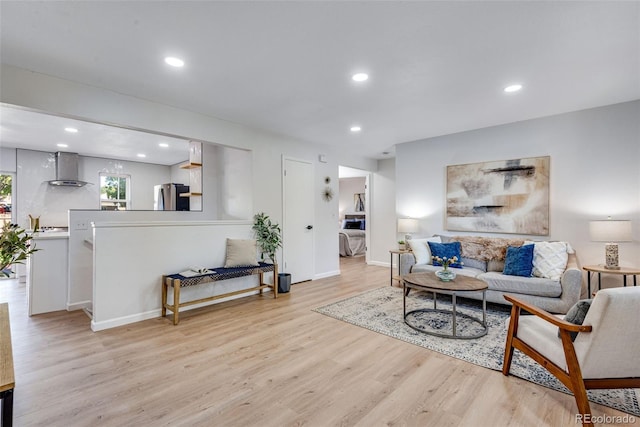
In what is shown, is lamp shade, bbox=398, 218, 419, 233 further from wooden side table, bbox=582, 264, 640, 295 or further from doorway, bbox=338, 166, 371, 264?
doorway, bbox=338, 166, 371, 264

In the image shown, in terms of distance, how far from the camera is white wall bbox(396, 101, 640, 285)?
3.51m

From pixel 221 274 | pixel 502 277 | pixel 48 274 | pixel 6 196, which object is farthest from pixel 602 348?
pixel 6 196

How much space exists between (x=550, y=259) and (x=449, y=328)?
1632 mm

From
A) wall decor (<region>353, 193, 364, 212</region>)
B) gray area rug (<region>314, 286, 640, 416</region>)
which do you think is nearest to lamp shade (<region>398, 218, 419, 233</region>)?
gray area rug (<region>314, 286, 640, 416</region>)

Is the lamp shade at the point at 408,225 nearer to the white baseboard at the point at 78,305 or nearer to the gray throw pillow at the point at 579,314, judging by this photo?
the gray throw pillow at the point at 579,314

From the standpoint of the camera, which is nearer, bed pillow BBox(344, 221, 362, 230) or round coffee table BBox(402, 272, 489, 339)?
round coffee table BBox(402, 272, 489, 339)

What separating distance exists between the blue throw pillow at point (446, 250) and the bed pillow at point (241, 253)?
2604 mm

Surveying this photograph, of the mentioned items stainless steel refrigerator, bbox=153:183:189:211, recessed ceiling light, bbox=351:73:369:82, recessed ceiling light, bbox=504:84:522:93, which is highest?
recessed ceiling light, bbox=504:84:522:93

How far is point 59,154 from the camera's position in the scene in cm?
584

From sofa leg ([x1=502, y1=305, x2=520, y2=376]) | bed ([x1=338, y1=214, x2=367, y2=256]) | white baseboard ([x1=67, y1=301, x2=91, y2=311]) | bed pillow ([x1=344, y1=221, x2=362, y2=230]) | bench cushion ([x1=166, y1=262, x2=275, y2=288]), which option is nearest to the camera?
sofa leg ([x1=502, y1=305, x2=520, y2=376])

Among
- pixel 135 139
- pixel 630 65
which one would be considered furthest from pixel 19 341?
pixel 630 65

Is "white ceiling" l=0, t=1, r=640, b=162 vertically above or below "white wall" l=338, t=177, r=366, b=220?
above

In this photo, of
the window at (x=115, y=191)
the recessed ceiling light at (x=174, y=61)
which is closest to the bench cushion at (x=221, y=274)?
the recessed ceiling light at (x=174, y=61)

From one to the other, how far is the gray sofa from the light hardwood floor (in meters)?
1.45
